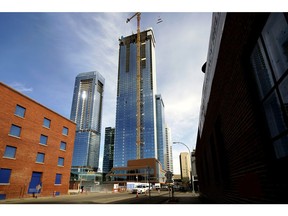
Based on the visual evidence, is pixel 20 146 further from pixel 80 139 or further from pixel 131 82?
pixel 80 139

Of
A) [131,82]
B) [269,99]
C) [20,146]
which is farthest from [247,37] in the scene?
[131,82]

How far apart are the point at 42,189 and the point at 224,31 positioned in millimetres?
29226

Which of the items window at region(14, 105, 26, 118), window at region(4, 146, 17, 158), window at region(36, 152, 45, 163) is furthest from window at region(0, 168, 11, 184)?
window at region(14, 105, 26, 118)

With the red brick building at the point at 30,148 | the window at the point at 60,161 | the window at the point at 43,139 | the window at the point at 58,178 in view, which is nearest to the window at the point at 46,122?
the red brick building at the point at 30,148

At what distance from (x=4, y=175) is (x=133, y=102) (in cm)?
14413

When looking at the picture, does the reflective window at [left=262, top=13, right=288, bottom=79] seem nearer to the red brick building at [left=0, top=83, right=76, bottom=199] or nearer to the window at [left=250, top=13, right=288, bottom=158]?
the window at [left=250, top=13, right=288, bottom=158]

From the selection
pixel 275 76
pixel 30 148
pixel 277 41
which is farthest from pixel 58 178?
pixel 277 41

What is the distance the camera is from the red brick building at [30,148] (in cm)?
2150

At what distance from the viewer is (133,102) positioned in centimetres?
A: 16462

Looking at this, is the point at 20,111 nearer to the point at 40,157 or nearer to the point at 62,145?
the point at 40,157

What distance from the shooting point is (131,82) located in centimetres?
17338

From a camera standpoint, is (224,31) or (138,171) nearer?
(224,31)

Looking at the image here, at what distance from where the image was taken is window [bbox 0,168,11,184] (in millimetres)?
20891
